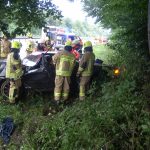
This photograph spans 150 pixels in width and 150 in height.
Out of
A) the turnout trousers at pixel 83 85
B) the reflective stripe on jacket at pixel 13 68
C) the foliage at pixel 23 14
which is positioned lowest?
the turnout trousers at pixel 83 85

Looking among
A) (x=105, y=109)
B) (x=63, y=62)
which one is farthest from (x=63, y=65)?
(x=105, y=109)

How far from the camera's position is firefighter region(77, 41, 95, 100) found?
9.62 metres

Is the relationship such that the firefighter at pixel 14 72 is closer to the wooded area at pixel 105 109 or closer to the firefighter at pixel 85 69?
the wooded area at pixel 105 109

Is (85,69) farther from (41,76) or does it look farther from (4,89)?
(4,89)

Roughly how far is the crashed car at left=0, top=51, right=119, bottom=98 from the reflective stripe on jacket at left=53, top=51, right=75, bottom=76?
359 mm

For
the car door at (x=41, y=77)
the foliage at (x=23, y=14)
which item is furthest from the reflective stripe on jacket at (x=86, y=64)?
the foliage at (x=23, y=14)

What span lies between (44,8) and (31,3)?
53 cm

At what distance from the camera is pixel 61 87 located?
Answer: 961cm

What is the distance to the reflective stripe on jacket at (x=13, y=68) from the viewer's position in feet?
32.4

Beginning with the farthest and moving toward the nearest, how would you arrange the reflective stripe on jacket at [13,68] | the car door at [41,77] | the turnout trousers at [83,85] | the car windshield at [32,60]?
1. the car windshield at [32,60]
2. the reflective stripe on jacket at [13,68]
3. the car door at [41,77]
4. the turnout trousers at [83,85]

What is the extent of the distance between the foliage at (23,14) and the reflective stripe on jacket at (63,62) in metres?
1.01

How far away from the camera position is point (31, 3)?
8469 millimetres

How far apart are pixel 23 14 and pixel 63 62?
5.65ft

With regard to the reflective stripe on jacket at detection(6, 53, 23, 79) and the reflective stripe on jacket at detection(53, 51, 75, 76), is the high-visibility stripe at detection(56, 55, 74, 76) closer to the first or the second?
the reflective stripe on jacket at detection(53, 51, 75, 76)
